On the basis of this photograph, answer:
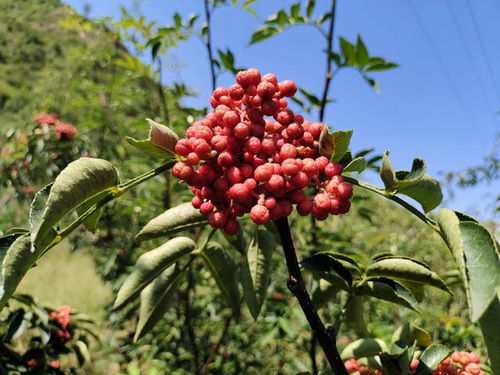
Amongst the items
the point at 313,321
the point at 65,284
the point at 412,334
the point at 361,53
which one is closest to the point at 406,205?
the point at 313,321

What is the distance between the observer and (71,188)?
2.73 ft

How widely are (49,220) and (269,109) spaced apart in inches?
22.8

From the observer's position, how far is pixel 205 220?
1.22 m

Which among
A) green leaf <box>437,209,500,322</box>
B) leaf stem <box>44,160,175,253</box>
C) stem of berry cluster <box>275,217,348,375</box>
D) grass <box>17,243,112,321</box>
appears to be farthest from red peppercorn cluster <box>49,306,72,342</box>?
grass <box>17,243,112,321</box>

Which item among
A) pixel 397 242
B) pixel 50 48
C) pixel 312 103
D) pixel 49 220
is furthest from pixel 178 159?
pixel 50 48

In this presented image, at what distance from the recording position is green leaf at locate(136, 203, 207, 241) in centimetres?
118

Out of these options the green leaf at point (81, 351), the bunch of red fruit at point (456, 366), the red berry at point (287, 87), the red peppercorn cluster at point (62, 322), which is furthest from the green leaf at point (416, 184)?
the green leaf at point (81, 351)

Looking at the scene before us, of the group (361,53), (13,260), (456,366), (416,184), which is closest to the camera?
(13,260)

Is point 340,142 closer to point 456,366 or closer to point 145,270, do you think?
point 145,270

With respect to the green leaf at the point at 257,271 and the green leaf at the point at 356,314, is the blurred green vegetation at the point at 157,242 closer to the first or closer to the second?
the green leaf at the point at 356,314

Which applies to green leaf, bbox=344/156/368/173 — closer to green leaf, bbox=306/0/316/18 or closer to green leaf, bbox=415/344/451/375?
green leaf, bbox=415/344/451/375

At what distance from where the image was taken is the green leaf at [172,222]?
46.3 inches

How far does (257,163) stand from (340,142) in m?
0.21

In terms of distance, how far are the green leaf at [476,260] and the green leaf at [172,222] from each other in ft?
2.22
